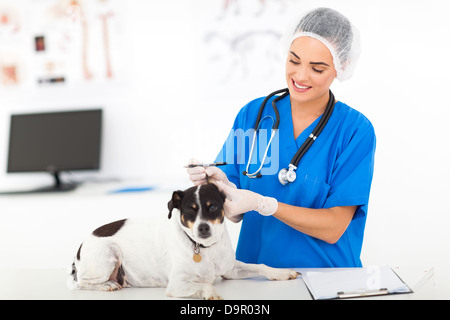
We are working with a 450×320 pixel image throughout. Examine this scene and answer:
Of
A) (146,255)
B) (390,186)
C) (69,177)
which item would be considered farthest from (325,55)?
(69,177)

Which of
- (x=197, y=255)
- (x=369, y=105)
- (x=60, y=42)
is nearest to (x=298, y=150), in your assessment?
(x=197, y=255)

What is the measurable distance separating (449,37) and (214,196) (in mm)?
2391

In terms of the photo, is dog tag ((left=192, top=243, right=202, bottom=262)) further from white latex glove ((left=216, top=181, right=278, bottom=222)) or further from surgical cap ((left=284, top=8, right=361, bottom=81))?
surgical cap ((left=284, top=8, right=361, bottom=81))

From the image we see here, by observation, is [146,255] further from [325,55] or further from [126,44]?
[126,44]

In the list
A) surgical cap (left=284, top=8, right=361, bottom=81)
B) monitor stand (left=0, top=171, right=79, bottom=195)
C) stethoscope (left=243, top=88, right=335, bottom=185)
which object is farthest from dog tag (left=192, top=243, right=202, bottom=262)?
monitor stand (left=0, top=171, right=79, bottom=195)

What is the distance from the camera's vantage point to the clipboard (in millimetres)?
1088

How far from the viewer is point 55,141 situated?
3254 mm

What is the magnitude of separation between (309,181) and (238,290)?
1.44 feet

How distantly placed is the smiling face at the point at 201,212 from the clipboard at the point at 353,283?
0.29 m

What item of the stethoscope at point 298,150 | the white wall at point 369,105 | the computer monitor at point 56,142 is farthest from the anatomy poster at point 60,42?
the stethoscope at point 298,150

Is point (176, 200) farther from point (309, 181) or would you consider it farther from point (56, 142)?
point (56, 142)

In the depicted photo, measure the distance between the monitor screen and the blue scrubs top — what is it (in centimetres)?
189

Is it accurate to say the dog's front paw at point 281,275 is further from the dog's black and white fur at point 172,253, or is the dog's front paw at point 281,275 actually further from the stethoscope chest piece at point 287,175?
the stethoscope chest piece at point 287,175

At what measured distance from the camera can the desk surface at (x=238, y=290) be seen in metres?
1.11
